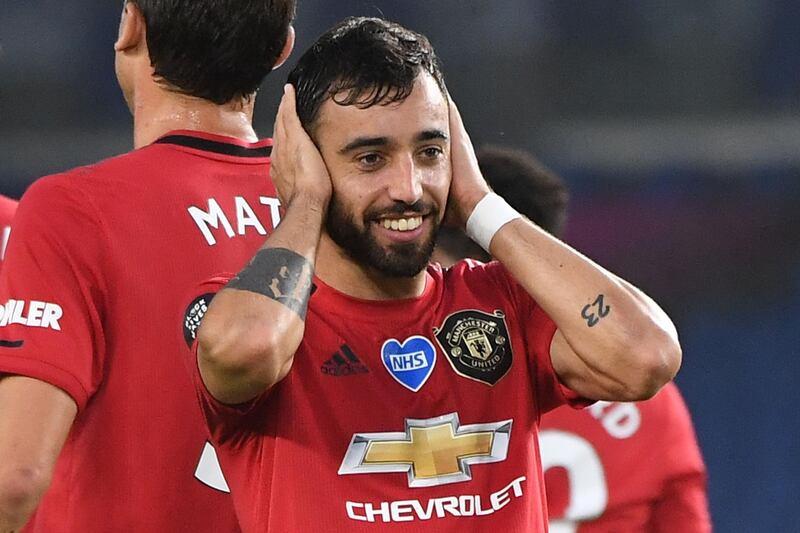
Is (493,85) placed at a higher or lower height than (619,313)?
higher

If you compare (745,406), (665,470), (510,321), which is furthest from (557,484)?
(745,406)

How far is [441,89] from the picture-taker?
7.61 ft

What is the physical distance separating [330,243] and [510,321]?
1.01 ft

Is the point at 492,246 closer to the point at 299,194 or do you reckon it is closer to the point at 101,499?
the point at 299,194

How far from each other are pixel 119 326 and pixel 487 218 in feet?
2.01

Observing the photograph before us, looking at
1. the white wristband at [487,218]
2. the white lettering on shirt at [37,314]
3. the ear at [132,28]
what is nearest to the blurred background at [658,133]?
the ear at [132,28]

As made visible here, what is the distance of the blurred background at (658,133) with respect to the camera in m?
5.45

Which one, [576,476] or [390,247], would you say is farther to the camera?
[576,476]

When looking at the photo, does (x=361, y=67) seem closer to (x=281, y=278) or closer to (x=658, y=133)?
(x=281, y=278)

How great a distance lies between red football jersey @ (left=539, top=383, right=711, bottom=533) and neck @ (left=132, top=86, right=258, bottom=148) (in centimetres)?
113

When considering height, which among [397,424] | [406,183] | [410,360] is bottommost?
[397,424]

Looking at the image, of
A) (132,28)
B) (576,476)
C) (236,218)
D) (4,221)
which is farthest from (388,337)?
(4,221)

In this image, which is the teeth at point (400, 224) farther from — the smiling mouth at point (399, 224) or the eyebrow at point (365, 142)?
the eyebrow at point (365, 142)

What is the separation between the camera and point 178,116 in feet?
8.51
